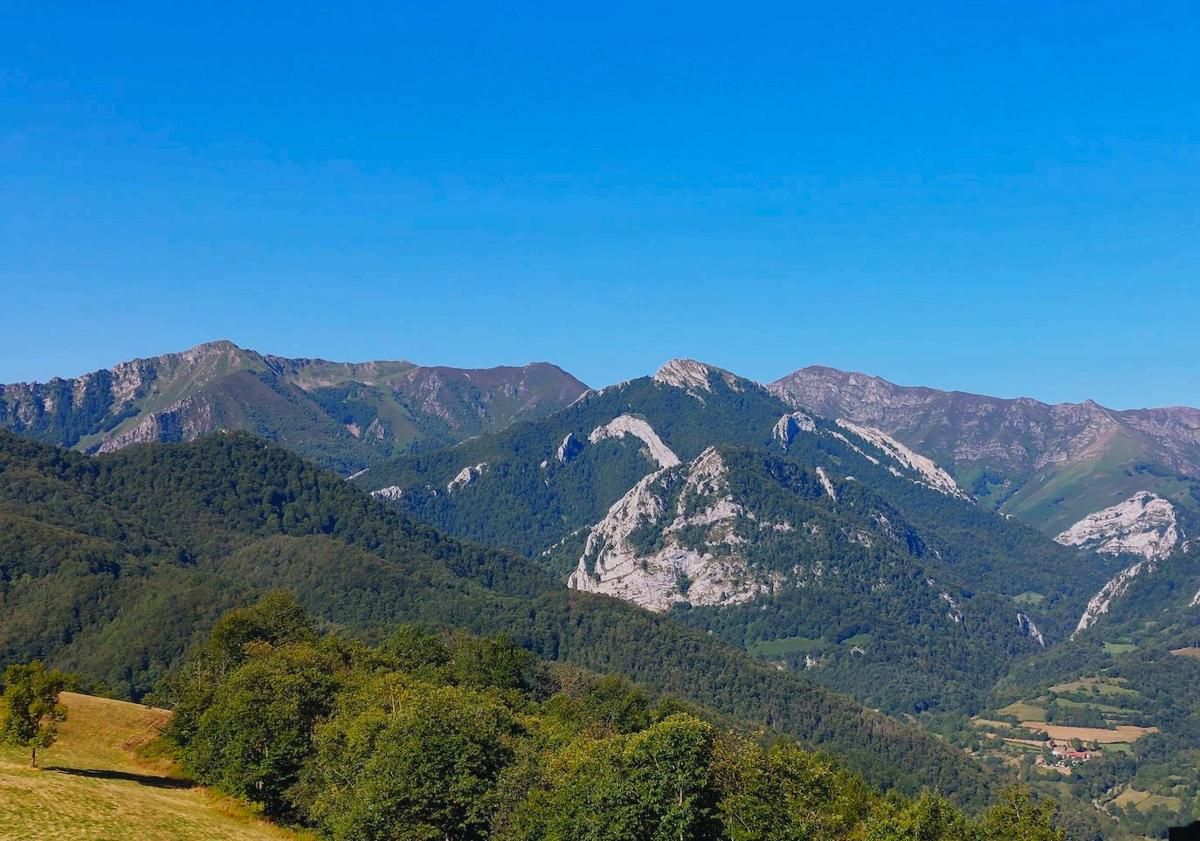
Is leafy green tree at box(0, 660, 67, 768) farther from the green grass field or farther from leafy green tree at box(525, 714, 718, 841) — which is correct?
leafy green tree at box(525, 714, 718, 841)

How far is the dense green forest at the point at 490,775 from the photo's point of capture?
3361 inches

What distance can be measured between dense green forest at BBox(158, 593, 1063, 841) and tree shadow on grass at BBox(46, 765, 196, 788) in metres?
2.26

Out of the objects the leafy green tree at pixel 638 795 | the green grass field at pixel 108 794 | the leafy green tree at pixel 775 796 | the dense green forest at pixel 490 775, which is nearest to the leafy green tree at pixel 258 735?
the dense green forest at pixel 490 775

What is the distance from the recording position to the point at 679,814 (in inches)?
3317

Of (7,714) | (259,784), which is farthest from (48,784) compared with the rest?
(259,784)

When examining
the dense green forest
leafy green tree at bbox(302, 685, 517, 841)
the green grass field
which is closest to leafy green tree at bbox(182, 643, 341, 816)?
the dense green forest

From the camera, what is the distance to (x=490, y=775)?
318 feet

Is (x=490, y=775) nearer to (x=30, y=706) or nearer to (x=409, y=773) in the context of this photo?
(x=409, y=773)

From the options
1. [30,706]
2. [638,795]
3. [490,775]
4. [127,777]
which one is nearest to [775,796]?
[638,795]

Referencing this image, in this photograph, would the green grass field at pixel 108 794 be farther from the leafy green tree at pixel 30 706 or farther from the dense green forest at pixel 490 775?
the dense green forest at pixel 490 775

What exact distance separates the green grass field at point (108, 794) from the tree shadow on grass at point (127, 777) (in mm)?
108

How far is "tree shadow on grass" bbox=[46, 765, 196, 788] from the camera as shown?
300 ft

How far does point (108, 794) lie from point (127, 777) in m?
25.6

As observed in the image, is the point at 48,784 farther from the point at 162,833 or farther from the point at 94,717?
the point at 94,717
